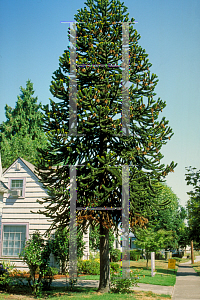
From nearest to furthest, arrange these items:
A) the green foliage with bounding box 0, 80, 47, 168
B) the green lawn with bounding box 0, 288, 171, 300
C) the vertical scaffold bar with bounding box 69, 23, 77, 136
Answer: the green lawn with bounding box 0, 288, 171, 300 < the vertical scaffold bar with bounding box 69, 23, 77, 136 < the green foliage with bounding box 0, 80, 47, 168

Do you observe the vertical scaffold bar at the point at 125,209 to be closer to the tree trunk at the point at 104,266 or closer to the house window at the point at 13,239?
the tree trunk at the point at 104,266

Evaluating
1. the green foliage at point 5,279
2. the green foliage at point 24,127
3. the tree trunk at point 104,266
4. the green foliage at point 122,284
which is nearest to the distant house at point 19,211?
the green foliage at point 5,279

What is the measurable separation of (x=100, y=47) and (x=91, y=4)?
2.59m

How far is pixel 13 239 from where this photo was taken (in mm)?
17688

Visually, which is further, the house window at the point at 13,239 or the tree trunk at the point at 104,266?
the house window at the point at 13,239

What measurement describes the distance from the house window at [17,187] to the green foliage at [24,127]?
16806mm

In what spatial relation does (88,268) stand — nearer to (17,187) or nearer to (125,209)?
(17,187)

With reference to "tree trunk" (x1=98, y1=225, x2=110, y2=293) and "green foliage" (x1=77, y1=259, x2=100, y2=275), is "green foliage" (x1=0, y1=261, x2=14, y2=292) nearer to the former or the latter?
"tree trunk" (x1=98, y1=225, x2=110, y2=293)

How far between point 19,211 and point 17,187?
1.40 metres

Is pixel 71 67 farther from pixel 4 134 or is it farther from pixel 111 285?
pixel 4 134

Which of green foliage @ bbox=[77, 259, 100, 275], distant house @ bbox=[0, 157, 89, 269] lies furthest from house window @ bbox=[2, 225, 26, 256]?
green foliage @ bbox=[77, 259, 100, 275]

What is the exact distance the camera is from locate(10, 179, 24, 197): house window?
1802 centimetres

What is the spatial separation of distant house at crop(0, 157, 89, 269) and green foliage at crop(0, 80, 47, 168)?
16822 millimetres

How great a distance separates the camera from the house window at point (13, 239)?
1750cm
